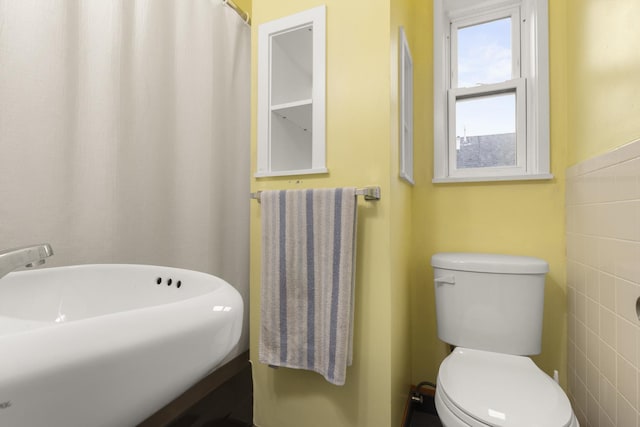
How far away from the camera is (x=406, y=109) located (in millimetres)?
1375

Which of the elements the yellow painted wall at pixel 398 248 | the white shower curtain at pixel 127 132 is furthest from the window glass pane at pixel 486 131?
the white shower curtain at pixel 127 132

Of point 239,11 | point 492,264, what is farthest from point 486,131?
point 239,11

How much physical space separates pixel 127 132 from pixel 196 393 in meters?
0.92

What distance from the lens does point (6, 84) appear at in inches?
28.1

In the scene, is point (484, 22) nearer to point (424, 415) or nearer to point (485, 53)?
point (485, 53)

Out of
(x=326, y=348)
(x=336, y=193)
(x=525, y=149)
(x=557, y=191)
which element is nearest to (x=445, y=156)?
(x=525, y=149)

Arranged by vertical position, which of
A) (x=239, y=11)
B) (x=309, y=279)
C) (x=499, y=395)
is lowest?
(x=499, y=395)

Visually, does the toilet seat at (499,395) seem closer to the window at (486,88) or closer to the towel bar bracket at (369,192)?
the towel bar bracket at (369,192)

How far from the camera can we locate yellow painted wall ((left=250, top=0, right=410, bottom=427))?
1.05m

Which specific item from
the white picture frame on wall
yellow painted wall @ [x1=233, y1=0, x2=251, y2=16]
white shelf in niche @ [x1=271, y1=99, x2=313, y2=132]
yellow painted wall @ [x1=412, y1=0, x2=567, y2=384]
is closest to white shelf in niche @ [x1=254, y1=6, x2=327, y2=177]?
white shelf in niche @ [x1=271, y1=99, x2=313, y2=132]

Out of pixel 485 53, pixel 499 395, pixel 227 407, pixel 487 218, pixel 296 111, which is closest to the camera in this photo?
pixel 499 395

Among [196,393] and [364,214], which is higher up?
[364,214]

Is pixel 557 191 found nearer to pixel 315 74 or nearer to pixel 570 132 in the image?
pixel 570 132

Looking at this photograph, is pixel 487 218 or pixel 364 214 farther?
pixel 487 218
